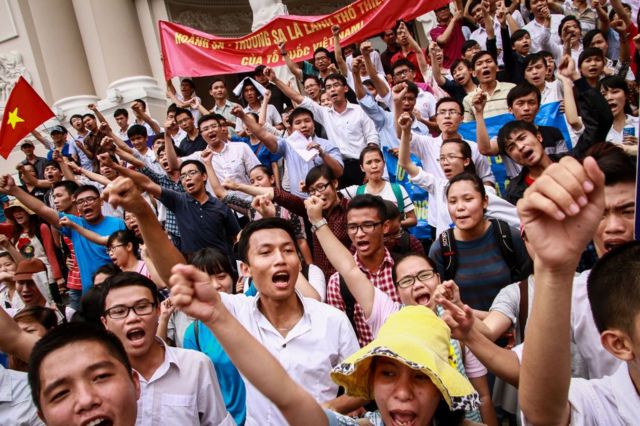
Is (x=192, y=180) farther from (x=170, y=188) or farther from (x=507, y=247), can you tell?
(x=507, y=247)

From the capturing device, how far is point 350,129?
5.95m

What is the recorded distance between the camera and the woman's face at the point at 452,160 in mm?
4223

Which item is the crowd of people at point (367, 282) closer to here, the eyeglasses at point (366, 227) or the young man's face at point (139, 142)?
the eyeglasses at point (366, 227)

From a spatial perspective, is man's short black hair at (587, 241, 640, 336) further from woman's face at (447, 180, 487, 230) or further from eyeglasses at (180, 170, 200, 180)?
eyeglasses at (180, 170, 200, 180)

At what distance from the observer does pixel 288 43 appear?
9008 millimetres

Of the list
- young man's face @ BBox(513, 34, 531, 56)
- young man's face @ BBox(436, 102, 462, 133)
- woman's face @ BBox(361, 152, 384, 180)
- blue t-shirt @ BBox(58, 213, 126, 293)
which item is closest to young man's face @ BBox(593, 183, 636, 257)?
woman's face @ BBox(361, 152, 384, 180)

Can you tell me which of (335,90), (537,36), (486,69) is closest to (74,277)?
(335,90)

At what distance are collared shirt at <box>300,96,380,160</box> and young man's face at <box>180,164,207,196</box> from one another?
1.61 metres

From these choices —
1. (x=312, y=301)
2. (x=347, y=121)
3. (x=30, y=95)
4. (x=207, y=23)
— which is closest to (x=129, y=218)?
(x=347, y=121)

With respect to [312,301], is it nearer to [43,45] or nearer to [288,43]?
[288,43]

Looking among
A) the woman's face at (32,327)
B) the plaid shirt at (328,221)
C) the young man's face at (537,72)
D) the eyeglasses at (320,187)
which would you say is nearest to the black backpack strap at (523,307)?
the plaid shirt at (328,221)

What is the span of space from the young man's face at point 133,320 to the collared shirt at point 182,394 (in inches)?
4.3

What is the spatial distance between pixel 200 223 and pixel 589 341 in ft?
11.4

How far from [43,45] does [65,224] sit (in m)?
8.44
